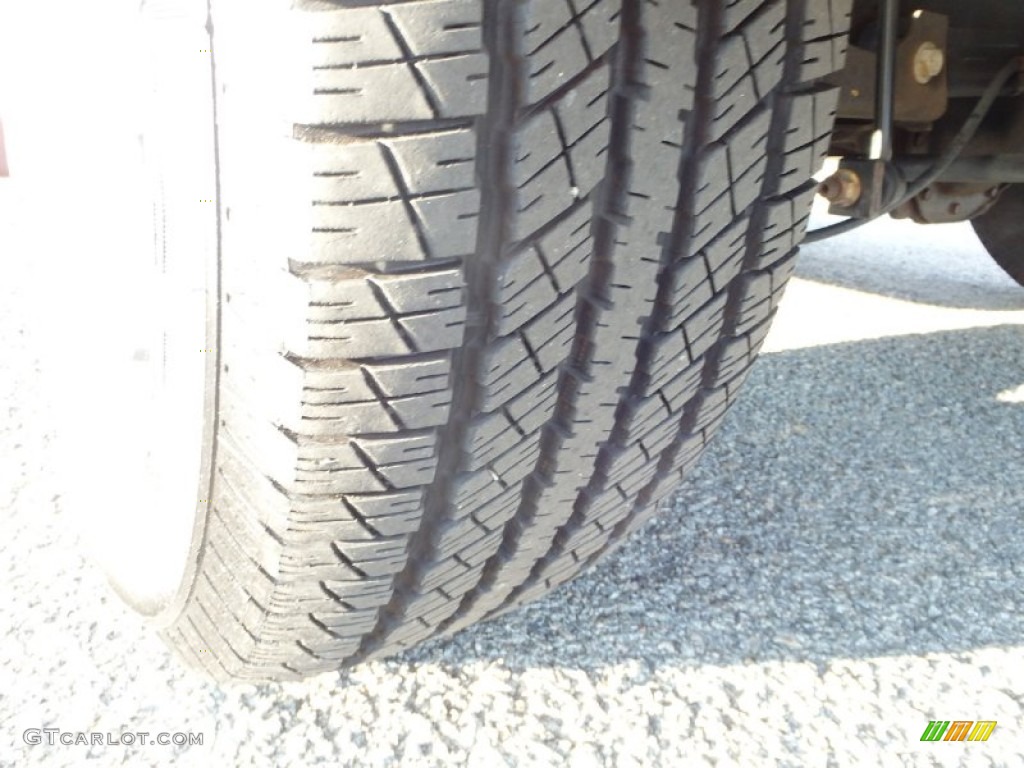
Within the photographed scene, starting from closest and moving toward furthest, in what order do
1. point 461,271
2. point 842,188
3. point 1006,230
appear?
point 461,271, point 842,188, point 1006,230

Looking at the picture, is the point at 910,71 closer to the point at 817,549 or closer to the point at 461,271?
the point at 817,549

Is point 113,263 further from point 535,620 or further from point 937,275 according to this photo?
point 937,275

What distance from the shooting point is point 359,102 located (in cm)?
57

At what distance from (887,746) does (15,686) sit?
0.93m

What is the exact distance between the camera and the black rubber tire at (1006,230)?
248 centimetres

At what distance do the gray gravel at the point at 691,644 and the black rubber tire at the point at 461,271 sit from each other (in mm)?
123

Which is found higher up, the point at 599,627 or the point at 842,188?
the point at 842,188

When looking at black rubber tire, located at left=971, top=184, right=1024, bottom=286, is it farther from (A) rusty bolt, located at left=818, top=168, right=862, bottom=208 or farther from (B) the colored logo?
(B) the colored logo

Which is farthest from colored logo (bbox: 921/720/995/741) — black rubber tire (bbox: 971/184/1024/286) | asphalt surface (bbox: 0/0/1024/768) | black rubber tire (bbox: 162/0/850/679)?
black rubber tire (bbox: 971/184/1024/286)

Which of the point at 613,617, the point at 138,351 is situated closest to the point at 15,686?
the point at 138,351

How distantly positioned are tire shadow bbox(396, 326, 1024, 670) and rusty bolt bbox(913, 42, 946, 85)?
639 millimetres

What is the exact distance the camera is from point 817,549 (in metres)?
1.34

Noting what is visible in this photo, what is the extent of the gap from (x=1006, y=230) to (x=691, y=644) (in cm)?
193

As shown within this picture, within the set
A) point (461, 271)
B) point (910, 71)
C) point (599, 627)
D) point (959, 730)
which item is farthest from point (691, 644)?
point (910, 71)
